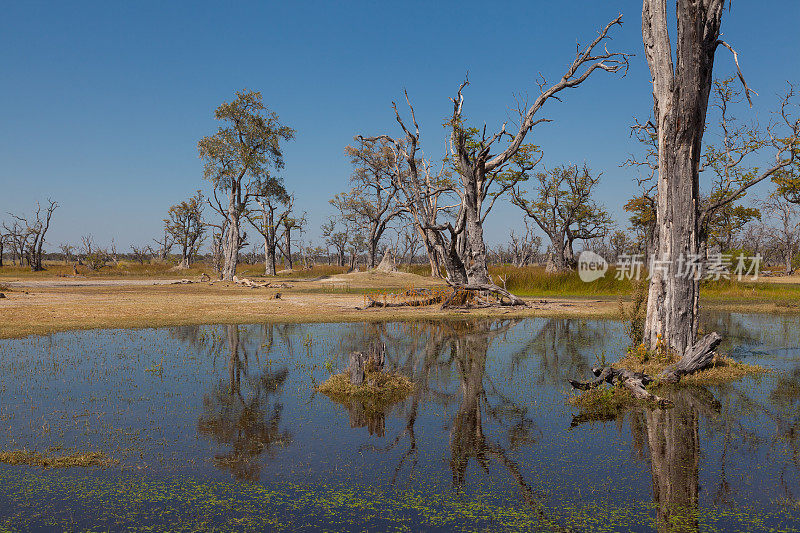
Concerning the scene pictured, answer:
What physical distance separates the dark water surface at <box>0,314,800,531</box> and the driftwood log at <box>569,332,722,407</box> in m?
0.37

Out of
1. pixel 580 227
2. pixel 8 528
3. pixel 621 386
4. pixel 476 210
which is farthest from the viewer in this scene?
pixel 580 227

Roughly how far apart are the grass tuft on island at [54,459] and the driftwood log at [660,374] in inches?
227

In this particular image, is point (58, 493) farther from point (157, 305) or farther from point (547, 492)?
point (157, 305)

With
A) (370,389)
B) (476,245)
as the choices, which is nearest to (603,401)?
(370,389)

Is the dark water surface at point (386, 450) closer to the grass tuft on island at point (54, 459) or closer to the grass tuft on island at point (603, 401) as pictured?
the grass tuft on island at point (54, 459)

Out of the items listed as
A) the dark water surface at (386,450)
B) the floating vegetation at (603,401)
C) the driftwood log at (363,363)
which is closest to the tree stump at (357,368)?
the driftwood log at (363,363)

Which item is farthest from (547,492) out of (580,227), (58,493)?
(580,227)

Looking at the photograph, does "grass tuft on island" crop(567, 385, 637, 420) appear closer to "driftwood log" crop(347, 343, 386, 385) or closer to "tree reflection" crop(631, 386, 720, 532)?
"tree reflection" crop(631, 386, 720, 532)

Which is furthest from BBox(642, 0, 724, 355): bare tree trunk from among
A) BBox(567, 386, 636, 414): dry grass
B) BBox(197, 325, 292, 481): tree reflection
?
BBox(197, 325, 292, 481): tree reflection

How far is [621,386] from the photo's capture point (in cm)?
765

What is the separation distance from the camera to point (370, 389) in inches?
309

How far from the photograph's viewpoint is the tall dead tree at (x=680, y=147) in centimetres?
916

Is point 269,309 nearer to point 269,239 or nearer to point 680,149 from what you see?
point 680,149

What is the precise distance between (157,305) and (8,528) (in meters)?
18.2
